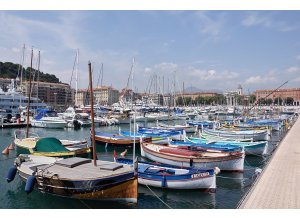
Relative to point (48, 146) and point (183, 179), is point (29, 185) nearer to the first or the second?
point (48, 146)

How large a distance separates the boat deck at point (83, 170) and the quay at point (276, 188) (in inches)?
266

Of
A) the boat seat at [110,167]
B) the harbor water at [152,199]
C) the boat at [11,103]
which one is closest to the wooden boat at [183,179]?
the harbor water at [152,199]

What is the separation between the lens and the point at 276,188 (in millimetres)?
16266

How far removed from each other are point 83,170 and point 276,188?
11020 mm

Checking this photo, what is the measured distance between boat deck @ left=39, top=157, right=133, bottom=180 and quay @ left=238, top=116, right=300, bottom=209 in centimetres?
677

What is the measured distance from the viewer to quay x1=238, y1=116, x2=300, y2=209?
44.8 ft

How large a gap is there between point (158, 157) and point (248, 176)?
777 cm

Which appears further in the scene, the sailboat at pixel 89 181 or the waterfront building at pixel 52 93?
the waterfront building at pixel 52 93

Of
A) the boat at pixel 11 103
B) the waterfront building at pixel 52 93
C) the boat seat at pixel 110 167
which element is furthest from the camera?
the waterfront building at pixel 52 93

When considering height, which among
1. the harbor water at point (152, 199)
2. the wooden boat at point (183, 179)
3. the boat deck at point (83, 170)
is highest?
the boat deck at point (83, 170)

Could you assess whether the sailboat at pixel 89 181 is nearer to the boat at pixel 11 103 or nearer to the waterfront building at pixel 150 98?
the boat at pixel 11 103

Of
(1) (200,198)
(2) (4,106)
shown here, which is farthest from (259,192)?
(2) (4,106)

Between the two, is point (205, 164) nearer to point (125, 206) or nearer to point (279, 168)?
point (279, 168)

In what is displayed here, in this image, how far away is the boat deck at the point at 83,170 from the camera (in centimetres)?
1617
